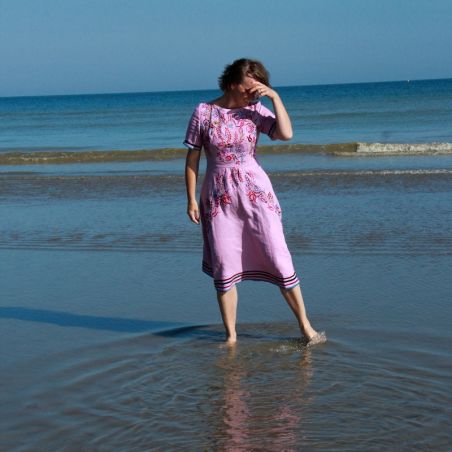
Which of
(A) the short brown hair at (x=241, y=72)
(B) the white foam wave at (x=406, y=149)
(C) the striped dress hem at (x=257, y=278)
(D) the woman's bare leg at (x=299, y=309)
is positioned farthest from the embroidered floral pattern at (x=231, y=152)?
(B) the white foam wave at (x=406, y=149)

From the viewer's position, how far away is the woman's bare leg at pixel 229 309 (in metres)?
4.82

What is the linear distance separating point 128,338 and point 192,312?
0.63m

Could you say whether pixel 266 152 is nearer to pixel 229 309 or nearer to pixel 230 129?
pixel 229 309

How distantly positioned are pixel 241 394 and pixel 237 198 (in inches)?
46.1

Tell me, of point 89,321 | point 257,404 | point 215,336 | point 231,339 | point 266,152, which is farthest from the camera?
point 266,152

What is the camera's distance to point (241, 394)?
397 cm

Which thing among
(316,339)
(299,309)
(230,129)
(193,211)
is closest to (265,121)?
(230,129)

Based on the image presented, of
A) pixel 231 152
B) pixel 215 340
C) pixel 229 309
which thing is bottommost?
pixel 215 340

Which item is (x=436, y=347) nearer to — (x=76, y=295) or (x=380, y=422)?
(x=380, y=422)

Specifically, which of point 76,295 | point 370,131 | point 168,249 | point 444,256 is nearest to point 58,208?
point 168,249

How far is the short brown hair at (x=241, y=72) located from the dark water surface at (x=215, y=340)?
1.46 meters

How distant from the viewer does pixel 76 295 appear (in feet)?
20.2

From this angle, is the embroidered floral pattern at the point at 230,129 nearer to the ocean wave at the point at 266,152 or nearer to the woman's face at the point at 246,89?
the woman's face at the point at 246,89

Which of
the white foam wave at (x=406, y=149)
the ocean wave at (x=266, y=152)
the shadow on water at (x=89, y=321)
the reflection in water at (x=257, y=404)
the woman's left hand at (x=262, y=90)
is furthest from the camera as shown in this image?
the ocean wave at (x=266, y=152)
